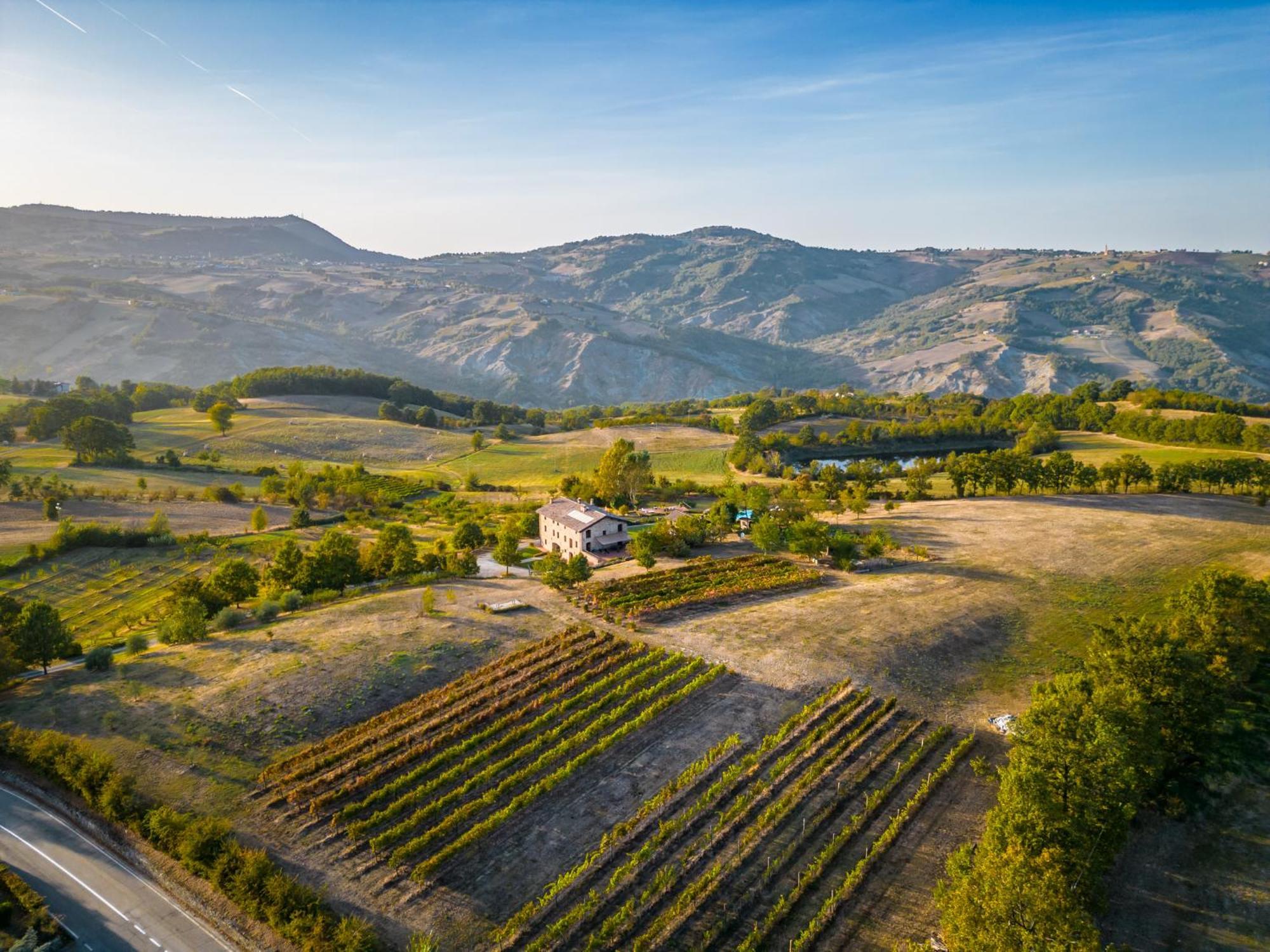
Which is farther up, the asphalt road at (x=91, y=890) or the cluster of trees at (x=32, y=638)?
the cluster of trees at (x=32, y=638)

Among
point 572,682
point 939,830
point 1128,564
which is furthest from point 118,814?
point 1128,564

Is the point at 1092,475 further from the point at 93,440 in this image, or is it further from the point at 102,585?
the point at 93,440

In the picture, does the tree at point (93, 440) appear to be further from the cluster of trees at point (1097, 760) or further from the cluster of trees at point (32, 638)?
the cluster of trees at point (1097, 760)

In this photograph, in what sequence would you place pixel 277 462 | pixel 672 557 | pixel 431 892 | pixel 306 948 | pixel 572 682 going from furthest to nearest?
pixel 277 462, pixel 672 557, pixel 572 682, pixel 431 892, pixel 306 948

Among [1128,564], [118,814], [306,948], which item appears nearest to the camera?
[306,948]

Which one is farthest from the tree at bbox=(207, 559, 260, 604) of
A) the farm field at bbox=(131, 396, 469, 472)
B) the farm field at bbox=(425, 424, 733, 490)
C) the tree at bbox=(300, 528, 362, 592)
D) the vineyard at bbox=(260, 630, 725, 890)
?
the farm field at bbox=(131, 396, 469, 472)

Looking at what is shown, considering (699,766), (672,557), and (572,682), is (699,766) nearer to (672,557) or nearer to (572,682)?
(572,682)

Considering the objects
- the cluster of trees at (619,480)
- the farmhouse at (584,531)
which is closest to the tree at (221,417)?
the cluster of trees at (619,480)

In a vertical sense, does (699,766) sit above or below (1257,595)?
below
